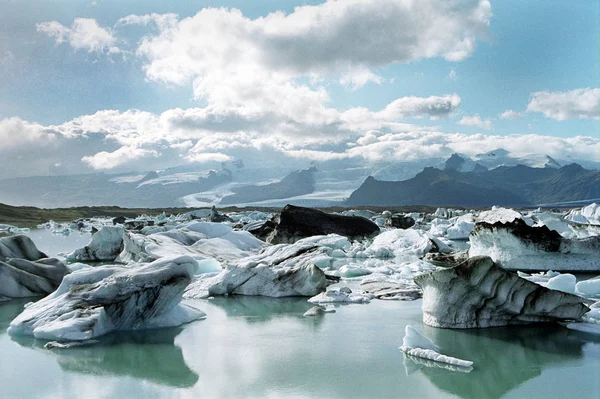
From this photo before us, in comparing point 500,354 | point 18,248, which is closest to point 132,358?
point 500,354

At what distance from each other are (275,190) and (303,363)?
7268 inches

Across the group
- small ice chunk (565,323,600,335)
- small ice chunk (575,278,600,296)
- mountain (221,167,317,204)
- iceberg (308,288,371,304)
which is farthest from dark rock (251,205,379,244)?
mountain (221,167,317,204)

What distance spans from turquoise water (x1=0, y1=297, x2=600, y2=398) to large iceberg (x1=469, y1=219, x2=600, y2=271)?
23.2ft

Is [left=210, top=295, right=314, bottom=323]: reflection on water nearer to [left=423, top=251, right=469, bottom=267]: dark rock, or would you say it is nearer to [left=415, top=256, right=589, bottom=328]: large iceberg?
[left=415, top=256, right=589, bottom=328]: large iceberg

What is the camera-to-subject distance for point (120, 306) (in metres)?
7.83

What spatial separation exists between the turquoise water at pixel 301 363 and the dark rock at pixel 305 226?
16360 millimetres

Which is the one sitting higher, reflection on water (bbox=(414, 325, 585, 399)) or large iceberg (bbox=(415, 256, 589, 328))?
large iceberg (bbox=(415, 256, 589, 328))

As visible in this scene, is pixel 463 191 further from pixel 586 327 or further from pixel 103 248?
pixel 586 327

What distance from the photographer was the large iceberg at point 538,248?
47.3 ft

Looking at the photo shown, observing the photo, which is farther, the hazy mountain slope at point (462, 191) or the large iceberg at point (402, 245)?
the hazy mountain slope at point (462, 191)

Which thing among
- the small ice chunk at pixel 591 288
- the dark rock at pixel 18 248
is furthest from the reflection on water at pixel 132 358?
the small ice chunk at pixel 591 288

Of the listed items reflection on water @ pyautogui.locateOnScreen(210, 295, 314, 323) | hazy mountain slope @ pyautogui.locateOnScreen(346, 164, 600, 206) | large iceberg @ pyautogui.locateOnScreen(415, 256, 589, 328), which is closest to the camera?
large iceberg @ pyautogui.locateOnScreen(415, 256, 589, 328)

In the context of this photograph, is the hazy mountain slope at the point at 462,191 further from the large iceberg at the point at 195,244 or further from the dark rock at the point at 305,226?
the large iceberg at the point at 195,244

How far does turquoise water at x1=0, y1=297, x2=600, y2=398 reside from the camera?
17.4ft
